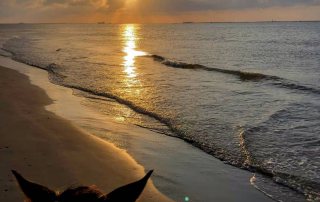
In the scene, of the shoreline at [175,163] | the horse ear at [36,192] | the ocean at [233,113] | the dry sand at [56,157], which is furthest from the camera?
the ocean at [233,113]

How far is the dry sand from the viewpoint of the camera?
5371 millimetres

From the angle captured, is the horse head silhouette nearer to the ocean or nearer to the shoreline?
the shoreline

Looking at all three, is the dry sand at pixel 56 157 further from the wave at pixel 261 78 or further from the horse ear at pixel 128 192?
the wave at pixel 261 78

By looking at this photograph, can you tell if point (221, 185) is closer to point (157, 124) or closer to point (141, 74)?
point (157, 124)

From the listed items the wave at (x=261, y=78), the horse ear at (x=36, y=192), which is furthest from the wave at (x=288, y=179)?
the wave at (x=261, y=78)

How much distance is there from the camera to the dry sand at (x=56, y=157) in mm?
5371

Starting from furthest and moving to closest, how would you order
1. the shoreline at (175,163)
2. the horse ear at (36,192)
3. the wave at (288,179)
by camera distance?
the wave at (288,179) → the shoreline at (175,163) → the horse ear at (36,192)

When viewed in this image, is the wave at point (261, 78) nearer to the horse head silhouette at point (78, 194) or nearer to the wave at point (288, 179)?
the wave at point (288, 179)

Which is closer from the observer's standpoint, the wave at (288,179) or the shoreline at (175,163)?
the shoreline at (175,163)

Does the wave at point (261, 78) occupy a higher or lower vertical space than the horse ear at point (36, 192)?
lower

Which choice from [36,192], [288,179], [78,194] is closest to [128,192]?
[78,194]

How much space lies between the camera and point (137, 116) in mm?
10734

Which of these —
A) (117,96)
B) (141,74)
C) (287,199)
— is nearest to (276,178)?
(287,199)

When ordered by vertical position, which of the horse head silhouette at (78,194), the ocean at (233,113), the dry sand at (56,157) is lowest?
the ocean at (233,113)
